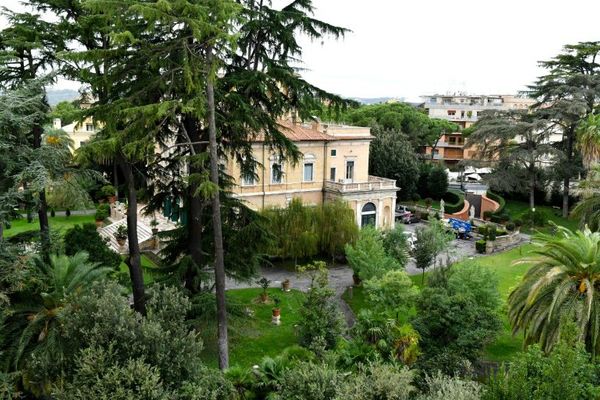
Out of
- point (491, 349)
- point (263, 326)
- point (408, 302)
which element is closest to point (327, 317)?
point (408, 302)

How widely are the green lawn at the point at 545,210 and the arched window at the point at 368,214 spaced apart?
46.7 ft

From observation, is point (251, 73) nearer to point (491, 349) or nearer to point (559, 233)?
point (559, 233)

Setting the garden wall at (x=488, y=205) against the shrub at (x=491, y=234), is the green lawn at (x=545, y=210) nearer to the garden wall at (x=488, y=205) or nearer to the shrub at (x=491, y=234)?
the garden wall at (x=488, y=205)

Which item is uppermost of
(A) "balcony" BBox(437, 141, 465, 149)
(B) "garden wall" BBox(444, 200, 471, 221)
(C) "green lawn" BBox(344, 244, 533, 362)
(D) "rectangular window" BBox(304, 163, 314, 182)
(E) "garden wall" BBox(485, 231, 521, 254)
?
(A) "balcony" BBox(437, 141, 465, 149)

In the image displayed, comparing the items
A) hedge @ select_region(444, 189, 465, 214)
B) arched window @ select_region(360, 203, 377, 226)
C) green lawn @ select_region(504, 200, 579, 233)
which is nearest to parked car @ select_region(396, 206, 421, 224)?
hedge @ select_region(444, 189, 465, 214)

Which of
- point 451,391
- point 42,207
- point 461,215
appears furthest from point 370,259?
point 461,215

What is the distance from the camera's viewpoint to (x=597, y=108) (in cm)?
4500

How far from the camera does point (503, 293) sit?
27516 mm

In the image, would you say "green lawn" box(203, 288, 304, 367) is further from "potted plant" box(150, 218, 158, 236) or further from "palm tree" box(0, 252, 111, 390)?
"potted plant" box(150, 218, 158, 236)

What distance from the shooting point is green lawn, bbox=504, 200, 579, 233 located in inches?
1747

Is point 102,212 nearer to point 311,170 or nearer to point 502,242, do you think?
point 311,170

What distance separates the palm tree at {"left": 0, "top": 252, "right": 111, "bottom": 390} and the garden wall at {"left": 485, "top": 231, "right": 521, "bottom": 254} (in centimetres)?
2985

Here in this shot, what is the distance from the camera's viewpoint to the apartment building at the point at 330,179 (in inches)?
1427

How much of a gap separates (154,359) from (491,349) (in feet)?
49.5
